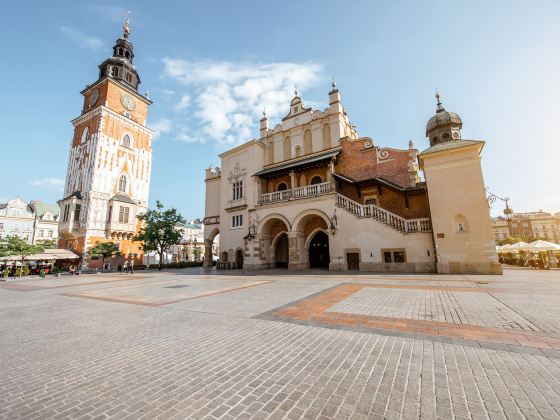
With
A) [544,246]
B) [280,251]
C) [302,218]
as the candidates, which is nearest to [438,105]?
[544,246]

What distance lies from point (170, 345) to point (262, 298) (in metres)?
4.68

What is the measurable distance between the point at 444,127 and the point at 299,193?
13316 millimetres

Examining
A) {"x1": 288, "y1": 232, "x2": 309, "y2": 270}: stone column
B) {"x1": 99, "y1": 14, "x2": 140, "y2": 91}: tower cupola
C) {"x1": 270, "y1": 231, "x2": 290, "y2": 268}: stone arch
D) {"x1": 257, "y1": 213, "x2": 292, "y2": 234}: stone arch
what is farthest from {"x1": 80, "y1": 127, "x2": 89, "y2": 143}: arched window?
{"x1": 288, "y1": 232, "x2": 309, "y2": 270}: stone column

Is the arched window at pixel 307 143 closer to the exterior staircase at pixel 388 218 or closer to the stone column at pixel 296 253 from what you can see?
the exterior staircase at pixel 388 218

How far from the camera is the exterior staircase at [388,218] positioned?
17.7 meters

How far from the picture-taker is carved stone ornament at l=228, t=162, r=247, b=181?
2845 centimetres

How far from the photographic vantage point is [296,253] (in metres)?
22.2

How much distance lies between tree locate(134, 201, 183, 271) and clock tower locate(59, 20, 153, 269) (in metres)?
6.06

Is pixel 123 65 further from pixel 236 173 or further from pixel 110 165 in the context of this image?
pixel 236 173

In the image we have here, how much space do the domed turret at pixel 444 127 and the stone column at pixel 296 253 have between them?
47.1 ft

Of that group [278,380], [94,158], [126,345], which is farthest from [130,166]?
[278,380]

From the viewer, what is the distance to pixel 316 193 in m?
21.9

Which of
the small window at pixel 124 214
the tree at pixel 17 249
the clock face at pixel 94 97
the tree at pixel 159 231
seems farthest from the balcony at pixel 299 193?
the clock face at pixel 94 97

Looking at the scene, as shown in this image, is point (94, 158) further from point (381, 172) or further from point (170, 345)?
point (170, 345)
